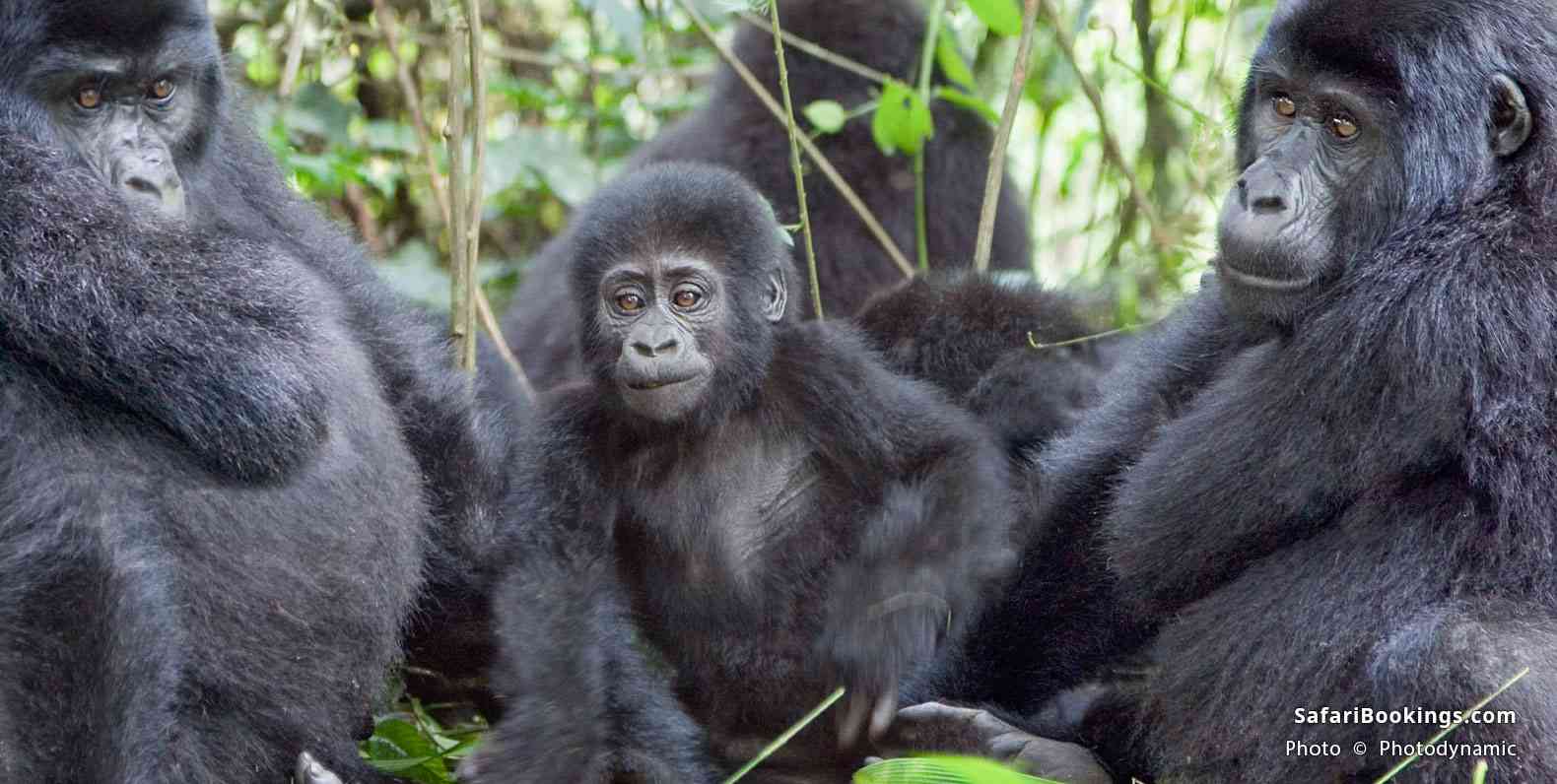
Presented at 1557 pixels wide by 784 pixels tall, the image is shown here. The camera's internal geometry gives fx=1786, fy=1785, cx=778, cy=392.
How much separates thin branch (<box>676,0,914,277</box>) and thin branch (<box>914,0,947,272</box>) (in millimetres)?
73

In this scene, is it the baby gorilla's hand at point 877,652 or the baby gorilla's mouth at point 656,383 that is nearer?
the baby gorilla's hand at point 877,652

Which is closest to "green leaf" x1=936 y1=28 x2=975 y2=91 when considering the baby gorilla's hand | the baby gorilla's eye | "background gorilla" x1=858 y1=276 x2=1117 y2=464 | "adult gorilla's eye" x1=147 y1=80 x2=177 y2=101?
"background gorilla" x1=858 y1=276 x2=1117 y2=464

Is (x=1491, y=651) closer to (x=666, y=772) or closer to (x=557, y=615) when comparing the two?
(x=666, y=772)

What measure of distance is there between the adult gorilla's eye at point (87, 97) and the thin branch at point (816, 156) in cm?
162

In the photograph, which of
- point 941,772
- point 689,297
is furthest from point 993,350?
point 941,772

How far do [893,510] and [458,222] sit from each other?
1.18 metres

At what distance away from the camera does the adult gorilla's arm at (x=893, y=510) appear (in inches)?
123

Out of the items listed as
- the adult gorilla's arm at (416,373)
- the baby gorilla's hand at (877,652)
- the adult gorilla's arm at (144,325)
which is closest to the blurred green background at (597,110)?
the adult gorilla's arm at (416,373)

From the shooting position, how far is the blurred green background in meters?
5.16

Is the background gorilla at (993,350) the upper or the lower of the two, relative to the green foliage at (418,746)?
upper

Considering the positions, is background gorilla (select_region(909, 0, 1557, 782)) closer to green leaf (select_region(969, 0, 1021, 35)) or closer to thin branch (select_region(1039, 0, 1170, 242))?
green leaf (select_region(969, 0, 1021, 35))

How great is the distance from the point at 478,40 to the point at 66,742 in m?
1.78

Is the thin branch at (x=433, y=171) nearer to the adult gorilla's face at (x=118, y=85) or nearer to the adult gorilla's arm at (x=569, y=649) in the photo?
the adult gorilla's arm at (x=569, y=649)

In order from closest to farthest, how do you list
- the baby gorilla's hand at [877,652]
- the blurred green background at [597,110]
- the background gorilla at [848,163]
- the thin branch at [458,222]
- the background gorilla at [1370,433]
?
the background gorilla at [1370,433] < the baby gorilla's hand at [877,652] < the thin branch at [458,222] < the blurred green background at [597,110] < the background gorilla at [848,163]
